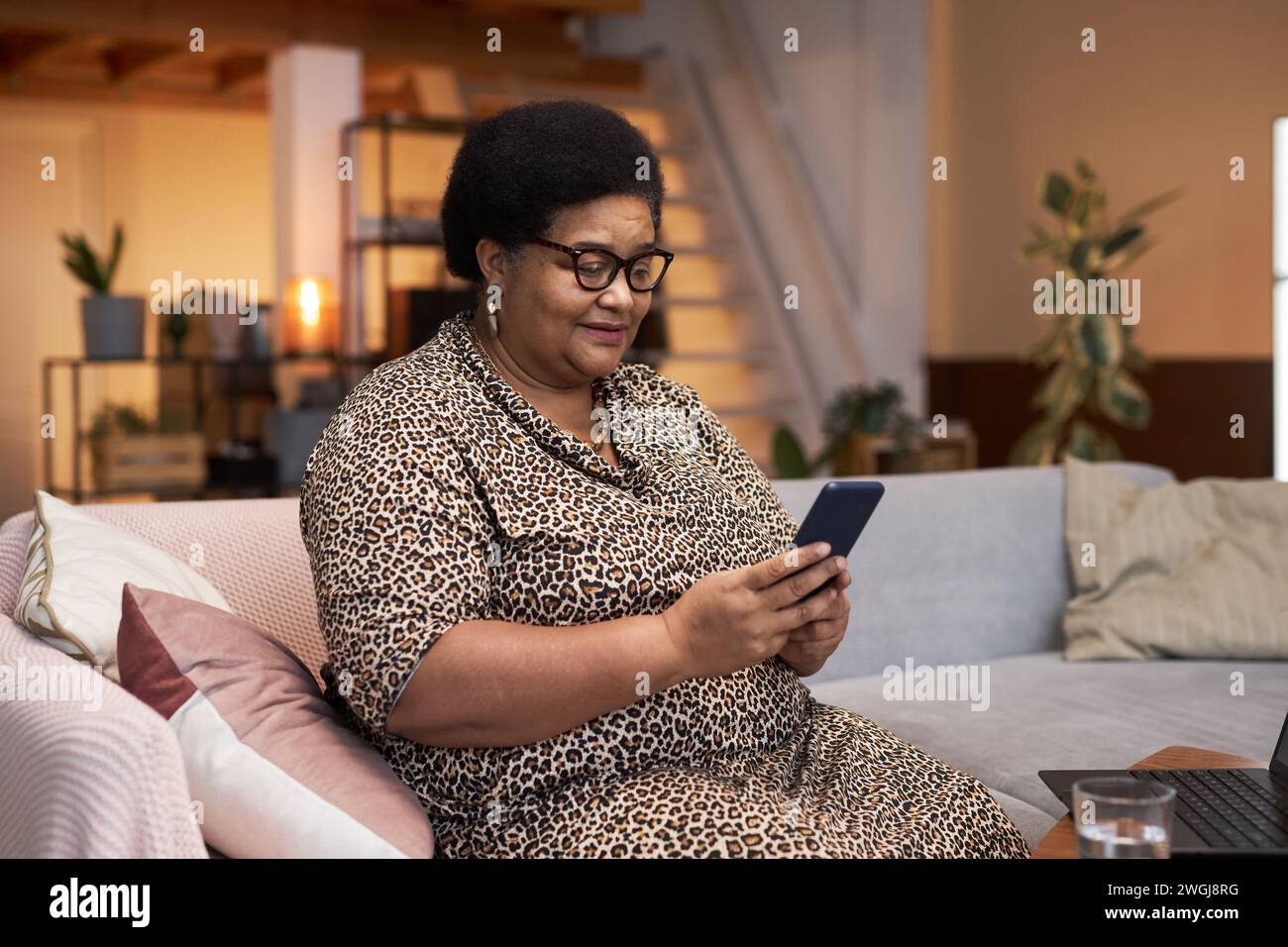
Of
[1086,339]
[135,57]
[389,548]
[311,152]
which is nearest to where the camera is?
[389,548]

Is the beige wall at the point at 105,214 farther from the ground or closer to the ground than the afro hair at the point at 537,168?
farther from the ground

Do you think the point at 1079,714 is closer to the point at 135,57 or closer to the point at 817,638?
the point at 817,638

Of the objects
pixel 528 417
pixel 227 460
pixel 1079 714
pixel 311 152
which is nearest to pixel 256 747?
pixel 528 417

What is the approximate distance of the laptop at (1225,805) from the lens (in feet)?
3.78

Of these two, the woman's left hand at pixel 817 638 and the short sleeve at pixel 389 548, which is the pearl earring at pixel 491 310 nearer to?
the short sleeve at pixel 389 548

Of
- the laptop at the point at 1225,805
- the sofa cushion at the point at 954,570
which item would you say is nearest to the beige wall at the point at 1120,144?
the sofa cushion at the point at 954,570

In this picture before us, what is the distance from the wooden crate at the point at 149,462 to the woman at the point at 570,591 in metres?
3.59

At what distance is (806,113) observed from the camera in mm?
5832

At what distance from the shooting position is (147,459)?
4.86m

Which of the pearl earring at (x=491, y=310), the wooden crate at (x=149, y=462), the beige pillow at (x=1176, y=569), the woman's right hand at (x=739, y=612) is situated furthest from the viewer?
the wooden crate at (x=149, y=462)

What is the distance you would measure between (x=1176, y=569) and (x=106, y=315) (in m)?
3.65

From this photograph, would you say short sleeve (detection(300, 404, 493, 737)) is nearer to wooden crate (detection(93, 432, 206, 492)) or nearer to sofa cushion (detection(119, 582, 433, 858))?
sofa cushion (detection(119, 582, 433, 858))
